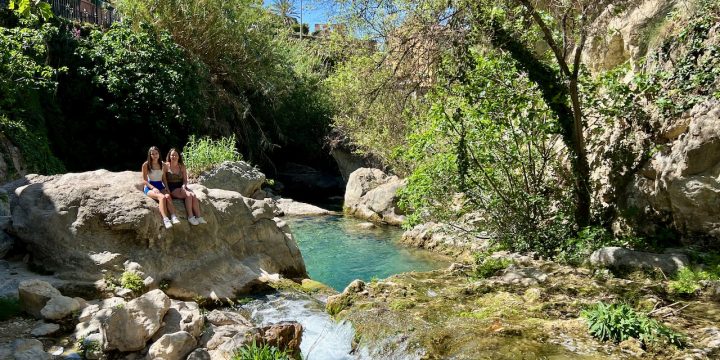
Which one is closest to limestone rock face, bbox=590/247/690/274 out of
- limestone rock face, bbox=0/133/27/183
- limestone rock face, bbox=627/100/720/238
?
limestone rock face, bbox=627/100/720/238

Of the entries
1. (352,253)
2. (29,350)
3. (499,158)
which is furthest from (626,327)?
(352,253)

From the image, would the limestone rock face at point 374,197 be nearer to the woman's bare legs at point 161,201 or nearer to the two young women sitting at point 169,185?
the two young women sitting at point 169,185

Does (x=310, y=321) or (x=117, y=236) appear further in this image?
(x=117, y=236)

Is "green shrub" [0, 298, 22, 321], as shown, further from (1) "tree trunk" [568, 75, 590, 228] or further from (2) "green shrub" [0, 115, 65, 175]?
(1) "tree trunk" [568, 75, 590, 228]

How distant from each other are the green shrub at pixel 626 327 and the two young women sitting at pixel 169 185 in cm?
571

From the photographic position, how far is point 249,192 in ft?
53.5

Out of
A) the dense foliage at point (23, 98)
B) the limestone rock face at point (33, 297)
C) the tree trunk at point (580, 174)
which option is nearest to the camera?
the limestone rock face at point (33, 297)

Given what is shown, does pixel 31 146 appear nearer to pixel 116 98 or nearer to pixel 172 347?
pixel 116 98

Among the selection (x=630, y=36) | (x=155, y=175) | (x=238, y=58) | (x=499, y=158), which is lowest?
(x=155, y=175)

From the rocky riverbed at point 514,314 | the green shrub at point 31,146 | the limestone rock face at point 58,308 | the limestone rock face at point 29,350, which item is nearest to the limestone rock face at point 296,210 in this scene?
the green shrub at point 31,146

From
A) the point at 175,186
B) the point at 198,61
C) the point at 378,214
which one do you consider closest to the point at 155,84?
the point at 198,61

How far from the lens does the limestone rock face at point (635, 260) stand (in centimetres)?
739

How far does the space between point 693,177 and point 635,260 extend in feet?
4.94

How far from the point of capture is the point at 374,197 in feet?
62.6
